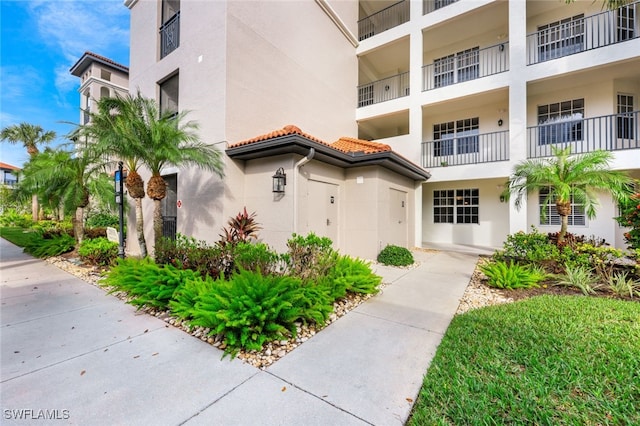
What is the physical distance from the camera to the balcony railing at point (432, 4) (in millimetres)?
12109

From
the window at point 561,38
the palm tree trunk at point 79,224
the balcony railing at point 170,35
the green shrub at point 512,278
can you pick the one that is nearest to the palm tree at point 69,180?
the palm tree trunk at point 79,224

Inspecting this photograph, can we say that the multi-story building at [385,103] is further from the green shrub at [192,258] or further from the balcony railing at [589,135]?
the green shrub at [192,258]

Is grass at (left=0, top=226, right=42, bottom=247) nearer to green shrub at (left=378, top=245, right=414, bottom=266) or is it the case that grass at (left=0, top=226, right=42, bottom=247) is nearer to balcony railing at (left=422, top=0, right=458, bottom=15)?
green shrub at (left=378, top=245, right=414, bottom=266)

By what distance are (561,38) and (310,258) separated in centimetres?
1403

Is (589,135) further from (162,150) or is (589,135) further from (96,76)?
(96,76)

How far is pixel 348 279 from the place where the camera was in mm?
5242

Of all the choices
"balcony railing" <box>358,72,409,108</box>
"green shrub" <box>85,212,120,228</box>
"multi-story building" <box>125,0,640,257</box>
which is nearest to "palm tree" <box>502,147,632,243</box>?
"multi-story building" <box>125,0,640,257</box>

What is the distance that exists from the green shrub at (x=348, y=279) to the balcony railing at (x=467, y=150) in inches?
325

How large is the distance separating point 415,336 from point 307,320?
5.35ft

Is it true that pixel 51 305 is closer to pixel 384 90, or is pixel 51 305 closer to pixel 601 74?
pixel 384 90

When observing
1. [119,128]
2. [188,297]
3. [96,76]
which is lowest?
[188,297]

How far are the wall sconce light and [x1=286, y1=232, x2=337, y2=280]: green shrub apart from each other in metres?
1.99

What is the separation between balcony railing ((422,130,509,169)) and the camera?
37.9 feet

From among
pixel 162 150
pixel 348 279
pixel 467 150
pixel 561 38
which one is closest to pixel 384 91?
pixel 467 150
